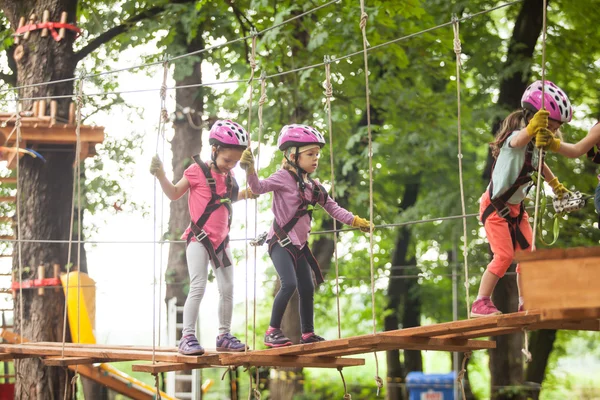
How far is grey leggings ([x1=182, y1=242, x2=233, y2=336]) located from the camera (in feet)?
20.0

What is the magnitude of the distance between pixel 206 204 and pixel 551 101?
90.2 inches

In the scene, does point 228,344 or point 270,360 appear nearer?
point 270,360

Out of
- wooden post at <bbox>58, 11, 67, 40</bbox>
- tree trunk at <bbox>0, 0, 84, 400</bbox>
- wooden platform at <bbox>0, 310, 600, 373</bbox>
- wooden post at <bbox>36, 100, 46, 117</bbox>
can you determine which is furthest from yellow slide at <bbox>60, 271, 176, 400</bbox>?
wooden post at <bbox>58, 11, 67, 40</bbox>

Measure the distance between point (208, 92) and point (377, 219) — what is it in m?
2.79

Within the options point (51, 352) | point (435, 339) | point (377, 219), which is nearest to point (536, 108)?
point (435, 339)

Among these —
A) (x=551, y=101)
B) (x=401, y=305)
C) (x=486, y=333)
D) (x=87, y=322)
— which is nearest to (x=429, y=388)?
(x=401, y=305)

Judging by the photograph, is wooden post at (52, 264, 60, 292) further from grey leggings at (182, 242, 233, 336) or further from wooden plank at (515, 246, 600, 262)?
wooden plank at (515, 246, 600, 262)

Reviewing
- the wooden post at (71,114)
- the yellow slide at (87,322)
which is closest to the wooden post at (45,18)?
the wooden post at (71,114)

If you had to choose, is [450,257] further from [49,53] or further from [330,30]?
[49,53]

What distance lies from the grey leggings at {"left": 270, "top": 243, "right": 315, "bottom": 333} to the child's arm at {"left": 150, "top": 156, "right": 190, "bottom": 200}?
0.73 metres

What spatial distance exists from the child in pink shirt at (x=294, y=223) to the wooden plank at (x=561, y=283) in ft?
8.14

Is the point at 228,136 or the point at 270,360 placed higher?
the point at 228,136

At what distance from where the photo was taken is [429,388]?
1311 centimetres

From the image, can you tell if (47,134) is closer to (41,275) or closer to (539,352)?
(41,275)
